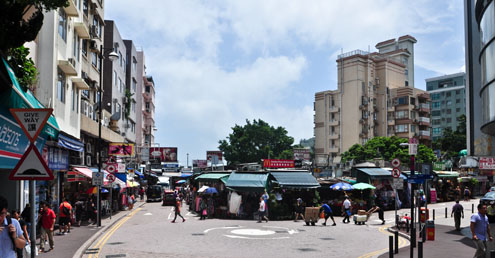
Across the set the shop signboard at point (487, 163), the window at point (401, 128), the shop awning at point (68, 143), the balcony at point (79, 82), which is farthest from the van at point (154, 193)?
the window at point (401, 128)

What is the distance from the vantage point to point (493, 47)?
73.6 ft

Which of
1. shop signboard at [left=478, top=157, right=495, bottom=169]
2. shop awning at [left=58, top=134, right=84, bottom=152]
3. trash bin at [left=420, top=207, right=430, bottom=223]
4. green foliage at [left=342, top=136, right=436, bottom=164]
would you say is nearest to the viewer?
trash bin at [left=420, top=207, right=430, bottom=223]

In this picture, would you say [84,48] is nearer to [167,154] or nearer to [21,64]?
[21,64]

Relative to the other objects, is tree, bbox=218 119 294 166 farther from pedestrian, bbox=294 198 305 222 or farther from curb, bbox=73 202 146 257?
curb, bbox=73 202 146 257

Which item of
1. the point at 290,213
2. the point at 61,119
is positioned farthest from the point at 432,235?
the point at 61,119

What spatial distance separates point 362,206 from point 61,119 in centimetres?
2103

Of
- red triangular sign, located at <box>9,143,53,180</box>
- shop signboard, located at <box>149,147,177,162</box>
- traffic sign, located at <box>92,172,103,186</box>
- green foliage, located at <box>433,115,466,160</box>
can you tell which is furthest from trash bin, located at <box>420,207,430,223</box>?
green foliage, located at <box>433,115,466,160</box>

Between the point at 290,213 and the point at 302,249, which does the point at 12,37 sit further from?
the point at 290,213

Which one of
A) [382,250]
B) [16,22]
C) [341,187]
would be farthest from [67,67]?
[341,187]

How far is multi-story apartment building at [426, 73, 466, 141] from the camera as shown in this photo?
12631 centimetres

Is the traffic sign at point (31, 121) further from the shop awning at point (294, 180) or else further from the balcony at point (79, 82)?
the shop awning at point (294, 180)

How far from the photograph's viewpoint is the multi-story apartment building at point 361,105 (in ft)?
286

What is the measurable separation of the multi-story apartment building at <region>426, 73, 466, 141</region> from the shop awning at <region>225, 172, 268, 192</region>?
108 meters

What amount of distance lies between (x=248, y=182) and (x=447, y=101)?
113m
